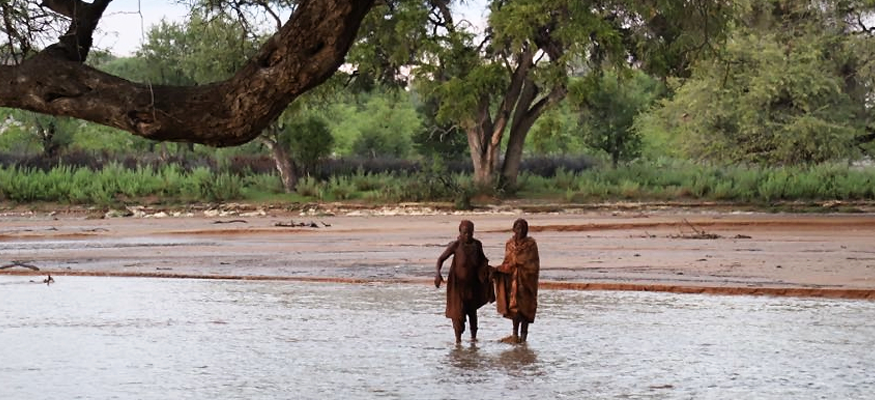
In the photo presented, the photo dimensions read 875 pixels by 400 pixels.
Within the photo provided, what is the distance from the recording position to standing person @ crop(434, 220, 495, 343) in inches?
487

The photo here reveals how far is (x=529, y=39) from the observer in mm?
34938

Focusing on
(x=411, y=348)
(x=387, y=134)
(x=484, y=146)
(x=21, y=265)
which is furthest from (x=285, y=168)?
(x=387, y=134)

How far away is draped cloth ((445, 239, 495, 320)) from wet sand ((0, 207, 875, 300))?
5784 millimetres

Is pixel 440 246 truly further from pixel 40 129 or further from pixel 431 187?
pixel 40 129

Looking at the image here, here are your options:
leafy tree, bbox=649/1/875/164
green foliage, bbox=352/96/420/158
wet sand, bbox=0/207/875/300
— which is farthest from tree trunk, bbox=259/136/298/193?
green foliage, bbox=352/96/420/158

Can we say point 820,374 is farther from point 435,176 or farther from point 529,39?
point 435,176

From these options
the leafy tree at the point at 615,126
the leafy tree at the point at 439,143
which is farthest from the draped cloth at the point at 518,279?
the leafy tree at the point at 615,126

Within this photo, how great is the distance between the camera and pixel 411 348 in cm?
1350

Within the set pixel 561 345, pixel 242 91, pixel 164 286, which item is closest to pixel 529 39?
pixel 164 286

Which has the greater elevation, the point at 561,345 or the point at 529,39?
the point at 529,39

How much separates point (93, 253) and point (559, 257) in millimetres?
8403

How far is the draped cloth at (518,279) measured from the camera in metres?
12.5

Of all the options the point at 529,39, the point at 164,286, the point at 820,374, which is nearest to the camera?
the point at 820,374

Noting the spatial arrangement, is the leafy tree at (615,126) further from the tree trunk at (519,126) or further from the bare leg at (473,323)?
the bare leg at (473,323)
